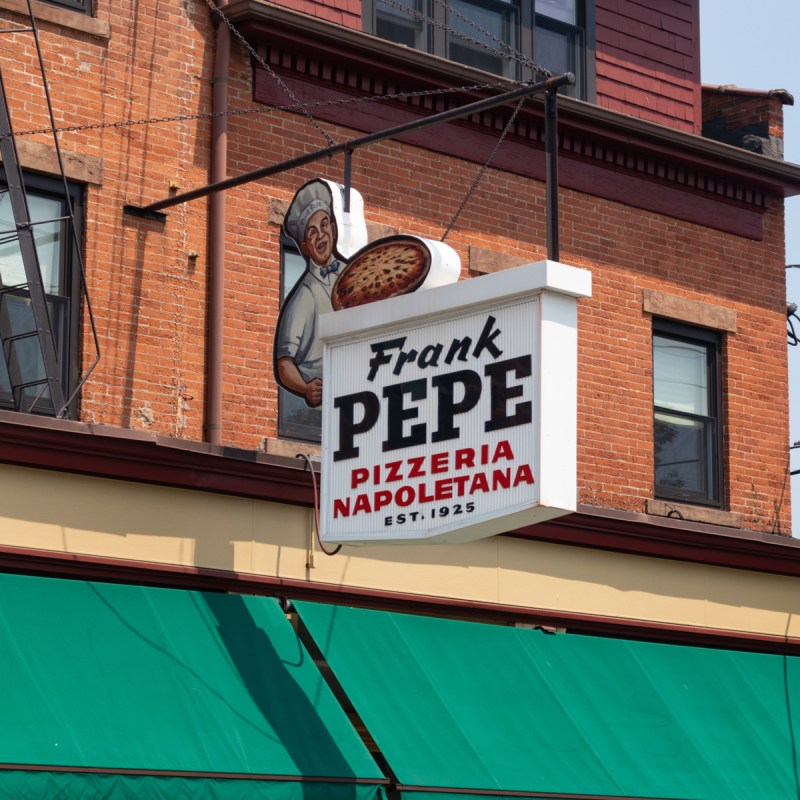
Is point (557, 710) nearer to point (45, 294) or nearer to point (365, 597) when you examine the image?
point (365, 597)

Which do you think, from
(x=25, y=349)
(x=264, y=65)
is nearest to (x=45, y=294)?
(x=25, y=349)

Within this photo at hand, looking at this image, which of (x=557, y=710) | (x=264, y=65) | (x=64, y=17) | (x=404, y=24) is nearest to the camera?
(x=64, y=17)

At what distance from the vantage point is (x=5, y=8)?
13.4 meters

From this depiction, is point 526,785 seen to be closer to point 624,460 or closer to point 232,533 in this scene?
point 232,533

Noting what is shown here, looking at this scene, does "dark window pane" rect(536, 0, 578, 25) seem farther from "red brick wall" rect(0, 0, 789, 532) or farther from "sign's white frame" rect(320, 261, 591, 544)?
"sign's white frame" rect(320, 261, 591, 544)

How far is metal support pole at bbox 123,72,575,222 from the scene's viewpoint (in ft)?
40.2

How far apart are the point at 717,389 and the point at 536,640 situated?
4.15m

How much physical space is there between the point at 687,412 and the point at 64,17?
7333 millimetres

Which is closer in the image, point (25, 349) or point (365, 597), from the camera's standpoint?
point (25, 349)

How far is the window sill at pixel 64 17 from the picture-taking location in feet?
44.3

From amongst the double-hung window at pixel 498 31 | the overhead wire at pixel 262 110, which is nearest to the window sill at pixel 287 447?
the overhead wire at pixel 262 110

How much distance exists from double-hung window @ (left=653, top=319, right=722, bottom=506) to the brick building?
0.09 ft

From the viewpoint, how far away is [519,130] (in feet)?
54.1

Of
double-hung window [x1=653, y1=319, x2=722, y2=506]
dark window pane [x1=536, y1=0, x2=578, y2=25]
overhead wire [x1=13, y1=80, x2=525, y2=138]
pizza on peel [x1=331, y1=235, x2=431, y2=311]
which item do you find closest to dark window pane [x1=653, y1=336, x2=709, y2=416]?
double-hung window [x1=653, y1=319, x2=722, y2=506]
